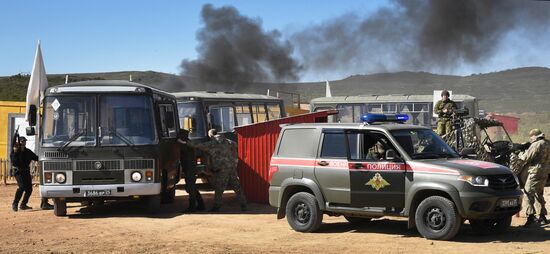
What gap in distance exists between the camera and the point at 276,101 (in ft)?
81.5

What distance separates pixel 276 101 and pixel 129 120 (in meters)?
10.5

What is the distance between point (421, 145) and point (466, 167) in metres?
1.11

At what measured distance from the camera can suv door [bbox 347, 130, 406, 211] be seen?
37.6 feet

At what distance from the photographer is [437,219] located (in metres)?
11.1

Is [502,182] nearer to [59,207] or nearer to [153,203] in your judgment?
[153,203]

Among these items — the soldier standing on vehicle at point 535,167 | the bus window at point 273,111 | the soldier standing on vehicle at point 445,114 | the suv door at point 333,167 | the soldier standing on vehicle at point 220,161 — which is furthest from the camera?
the bus window at point 273,111

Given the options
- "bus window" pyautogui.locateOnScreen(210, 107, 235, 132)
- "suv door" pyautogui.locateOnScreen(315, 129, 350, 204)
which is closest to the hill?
"bus window" pyautogui.locateOnScreen(210, 107, 235, 132)

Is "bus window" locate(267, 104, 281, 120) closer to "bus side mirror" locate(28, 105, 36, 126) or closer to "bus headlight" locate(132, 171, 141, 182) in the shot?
"bus headlight" locate(132, 171, 141, 182)

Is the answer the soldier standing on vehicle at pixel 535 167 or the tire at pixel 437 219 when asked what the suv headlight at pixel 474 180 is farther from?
the soldier standing on vehicle at pixel 535 167

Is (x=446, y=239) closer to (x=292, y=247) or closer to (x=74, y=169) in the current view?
(x=292, y=247)

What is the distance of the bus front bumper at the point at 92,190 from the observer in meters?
14.4

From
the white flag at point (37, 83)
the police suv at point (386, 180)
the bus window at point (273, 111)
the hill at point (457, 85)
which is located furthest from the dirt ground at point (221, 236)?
the hill at point (457, 85)

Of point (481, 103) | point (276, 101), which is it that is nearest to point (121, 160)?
point (276, 101)

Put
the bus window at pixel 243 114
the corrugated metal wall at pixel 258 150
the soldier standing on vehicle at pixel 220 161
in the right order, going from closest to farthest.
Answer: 1. the soldier standing on vehicle at pixel 220 161
2. the corrugated metal wall at pixel 258 150
3. the bus window at pixel 243 114
